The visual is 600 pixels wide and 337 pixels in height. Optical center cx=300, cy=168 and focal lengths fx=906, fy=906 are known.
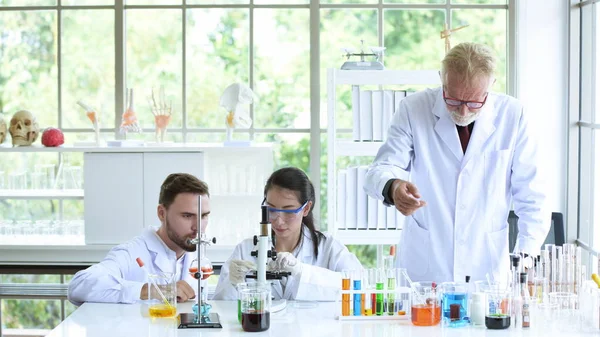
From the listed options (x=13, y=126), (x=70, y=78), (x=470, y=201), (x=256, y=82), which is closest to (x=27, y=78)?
(x=70, y=78)

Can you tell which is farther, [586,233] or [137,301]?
[586,233]

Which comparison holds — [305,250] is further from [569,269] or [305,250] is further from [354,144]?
[354,144]

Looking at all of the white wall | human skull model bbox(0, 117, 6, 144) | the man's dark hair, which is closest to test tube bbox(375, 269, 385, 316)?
the man's dark hair

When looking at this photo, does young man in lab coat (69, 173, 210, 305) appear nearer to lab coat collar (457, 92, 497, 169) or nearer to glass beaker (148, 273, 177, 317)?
glass beaker (148, 273, 177, 317)

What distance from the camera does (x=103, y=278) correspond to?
318 centimetres

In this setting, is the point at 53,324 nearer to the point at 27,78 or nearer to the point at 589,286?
the point at 27,78

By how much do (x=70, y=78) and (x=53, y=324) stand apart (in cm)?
174

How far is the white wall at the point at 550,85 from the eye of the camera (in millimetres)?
5035

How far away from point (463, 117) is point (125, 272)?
1399mm

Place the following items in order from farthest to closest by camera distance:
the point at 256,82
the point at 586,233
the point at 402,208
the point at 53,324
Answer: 1. the point at 53,324
2. the point at 256,82
3. the point at 586,233
4. the point at 402,208

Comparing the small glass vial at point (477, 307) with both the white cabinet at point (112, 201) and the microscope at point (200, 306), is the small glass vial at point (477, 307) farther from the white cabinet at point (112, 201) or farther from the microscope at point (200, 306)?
the white cabinet at point (112, 201)

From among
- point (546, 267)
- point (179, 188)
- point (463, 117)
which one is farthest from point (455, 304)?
point (179, 188)

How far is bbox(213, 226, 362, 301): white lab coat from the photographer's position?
10.3 ft

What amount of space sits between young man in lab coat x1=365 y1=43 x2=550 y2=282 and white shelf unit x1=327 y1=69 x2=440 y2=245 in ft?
3.86
